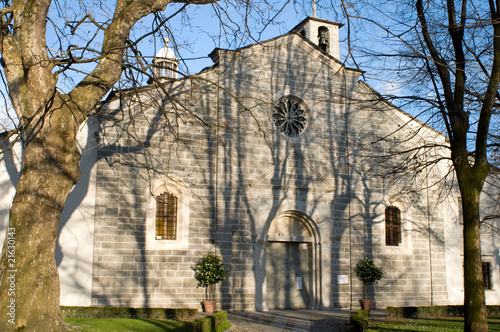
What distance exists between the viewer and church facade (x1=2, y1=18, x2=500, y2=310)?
16.2 meters

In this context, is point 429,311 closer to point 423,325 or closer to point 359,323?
point 423,325

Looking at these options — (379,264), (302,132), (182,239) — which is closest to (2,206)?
(182,239)

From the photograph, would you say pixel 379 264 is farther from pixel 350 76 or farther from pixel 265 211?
pixel 350 76

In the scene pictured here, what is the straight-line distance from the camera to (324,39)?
73.9ft

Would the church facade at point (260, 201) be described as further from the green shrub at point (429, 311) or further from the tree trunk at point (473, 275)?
the tree trunk at point (473, 275)

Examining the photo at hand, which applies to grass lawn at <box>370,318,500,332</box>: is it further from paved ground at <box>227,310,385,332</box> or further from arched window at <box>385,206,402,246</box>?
arched window at <box>385,206,402,246</box>

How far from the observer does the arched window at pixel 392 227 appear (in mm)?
20297

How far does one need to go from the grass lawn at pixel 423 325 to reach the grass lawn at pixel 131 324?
4834mm

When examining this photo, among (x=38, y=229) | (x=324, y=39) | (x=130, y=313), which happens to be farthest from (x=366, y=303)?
(x=38, y=229)

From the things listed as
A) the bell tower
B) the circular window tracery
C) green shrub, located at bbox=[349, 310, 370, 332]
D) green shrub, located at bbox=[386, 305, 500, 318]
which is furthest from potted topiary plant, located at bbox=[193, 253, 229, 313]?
the bell tower

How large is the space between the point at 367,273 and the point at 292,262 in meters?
2.70

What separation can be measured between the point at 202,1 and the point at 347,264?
1187cm

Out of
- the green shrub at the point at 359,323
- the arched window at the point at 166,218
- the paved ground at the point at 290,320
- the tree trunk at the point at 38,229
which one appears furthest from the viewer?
the arched window at the point at 166,218

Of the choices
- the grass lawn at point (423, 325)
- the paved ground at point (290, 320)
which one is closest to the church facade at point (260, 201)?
the paved ground at point (290, 320)
